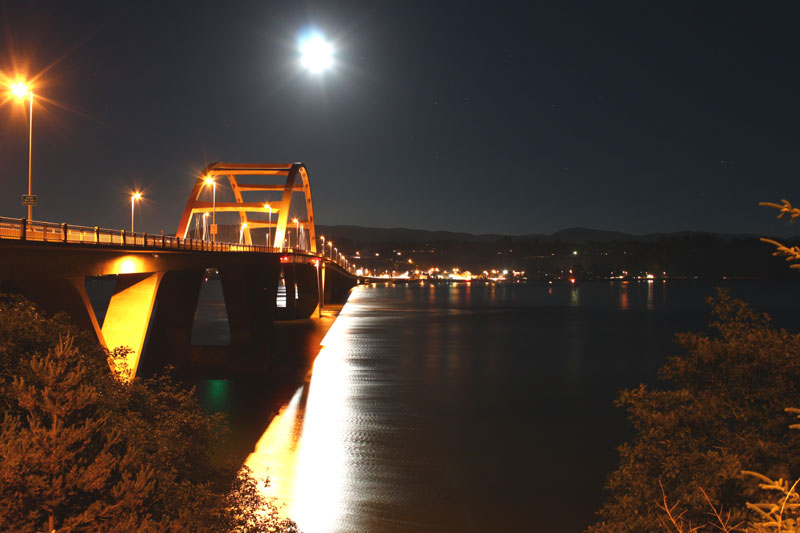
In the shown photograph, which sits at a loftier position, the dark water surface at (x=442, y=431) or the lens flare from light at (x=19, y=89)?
the lens flare from light at (x=19, y=89)

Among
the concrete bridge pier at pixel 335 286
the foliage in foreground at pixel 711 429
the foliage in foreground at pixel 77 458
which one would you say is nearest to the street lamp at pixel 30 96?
the foliage in foreground at pixel 77 458

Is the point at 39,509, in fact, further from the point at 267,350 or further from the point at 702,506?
the point at 267,350

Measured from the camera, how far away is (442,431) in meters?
33.4

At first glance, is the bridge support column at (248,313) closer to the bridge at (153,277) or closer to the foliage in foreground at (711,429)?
the bridge at (153,277)

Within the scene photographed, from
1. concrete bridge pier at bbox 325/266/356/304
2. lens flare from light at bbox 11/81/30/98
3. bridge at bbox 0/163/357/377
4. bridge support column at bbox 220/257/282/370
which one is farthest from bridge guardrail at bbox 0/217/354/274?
concrete bridge pier at bbox 325/266/356/304

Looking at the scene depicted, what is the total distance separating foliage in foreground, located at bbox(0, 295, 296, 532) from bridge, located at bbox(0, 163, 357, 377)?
321 inches

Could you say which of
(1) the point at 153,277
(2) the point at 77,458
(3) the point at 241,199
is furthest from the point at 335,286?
(2) the point at 77,458

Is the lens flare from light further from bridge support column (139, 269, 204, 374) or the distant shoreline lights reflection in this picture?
bridge support column (139, 269, 204, 374)

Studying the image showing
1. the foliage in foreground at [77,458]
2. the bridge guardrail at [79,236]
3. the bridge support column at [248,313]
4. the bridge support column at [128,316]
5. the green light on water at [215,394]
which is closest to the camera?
the foliage in foreground at [77,458]

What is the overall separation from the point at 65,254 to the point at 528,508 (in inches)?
702

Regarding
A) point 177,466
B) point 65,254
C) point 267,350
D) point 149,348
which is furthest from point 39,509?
point 267,350

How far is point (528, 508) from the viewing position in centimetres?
2278

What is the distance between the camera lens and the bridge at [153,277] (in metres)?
22.6

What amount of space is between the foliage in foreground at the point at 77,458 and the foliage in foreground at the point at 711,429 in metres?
8.73
